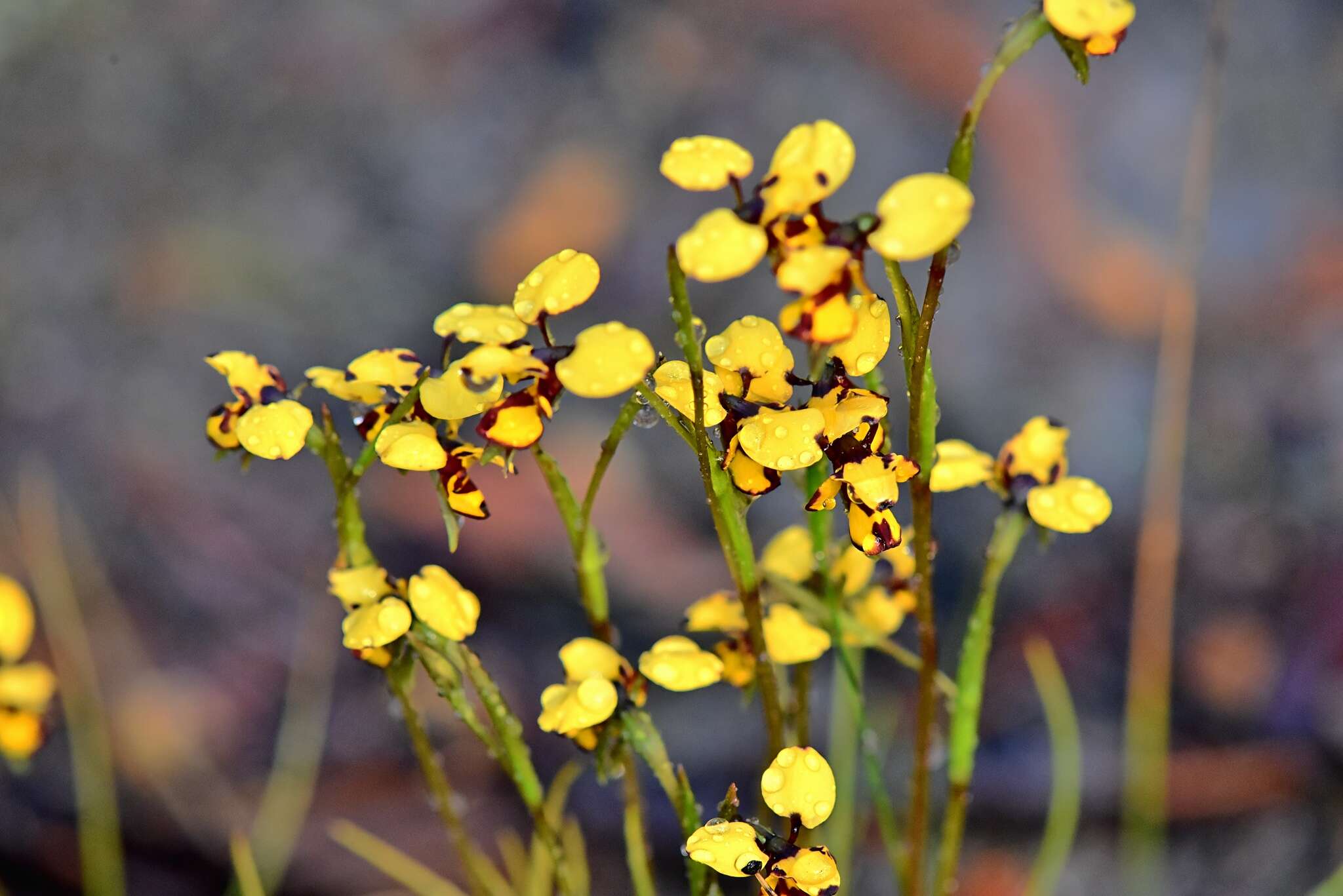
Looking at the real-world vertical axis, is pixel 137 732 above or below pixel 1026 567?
below

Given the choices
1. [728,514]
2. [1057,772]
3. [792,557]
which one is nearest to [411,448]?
[728,514]

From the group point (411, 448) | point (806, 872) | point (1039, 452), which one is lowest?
point (806, 872)

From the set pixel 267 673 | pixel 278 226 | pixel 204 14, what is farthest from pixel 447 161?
pixel 267 673

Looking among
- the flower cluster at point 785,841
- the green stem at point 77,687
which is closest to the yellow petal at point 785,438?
the flower cluster at point 785,841

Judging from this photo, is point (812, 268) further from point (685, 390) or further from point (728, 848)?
point (728, 848)

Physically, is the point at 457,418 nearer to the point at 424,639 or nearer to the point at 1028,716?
the point at 424,639
